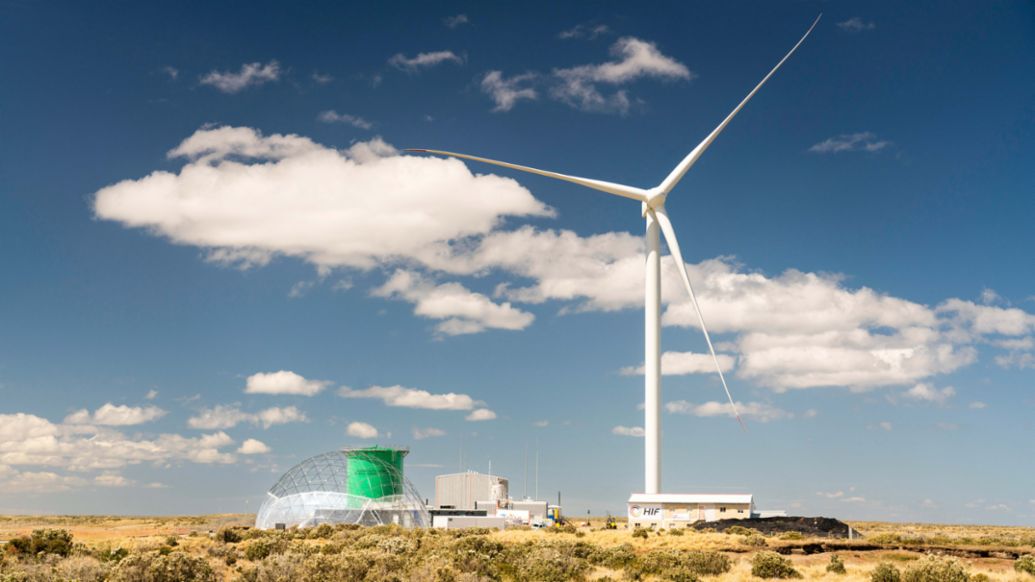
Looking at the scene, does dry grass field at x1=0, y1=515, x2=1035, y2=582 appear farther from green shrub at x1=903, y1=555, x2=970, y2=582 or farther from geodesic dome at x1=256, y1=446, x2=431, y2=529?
geodesic dome at x1=256, y1=446, x2=431, y2=529

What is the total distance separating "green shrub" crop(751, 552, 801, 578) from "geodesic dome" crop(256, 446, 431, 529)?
4937 cm

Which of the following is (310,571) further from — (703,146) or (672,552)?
(703,146)

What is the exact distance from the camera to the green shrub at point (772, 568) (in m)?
43.7

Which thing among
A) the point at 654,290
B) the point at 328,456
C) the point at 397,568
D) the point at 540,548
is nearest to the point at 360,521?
A: the point at 328,456

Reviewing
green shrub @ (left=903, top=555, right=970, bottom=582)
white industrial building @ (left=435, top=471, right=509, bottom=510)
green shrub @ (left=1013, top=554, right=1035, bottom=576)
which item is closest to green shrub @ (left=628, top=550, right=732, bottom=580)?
green shrub @ (left=903, top=555, right=970, bottom=582)

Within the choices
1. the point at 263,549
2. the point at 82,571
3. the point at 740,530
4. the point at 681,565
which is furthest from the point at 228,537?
the point at 740,530

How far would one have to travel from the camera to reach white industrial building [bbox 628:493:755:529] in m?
84.9

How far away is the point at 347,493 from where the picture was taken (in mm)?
90938

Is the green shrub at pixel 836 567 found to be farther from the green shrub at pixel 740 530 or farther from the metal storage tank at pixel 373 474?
the metal storage tank at pixel 373 474

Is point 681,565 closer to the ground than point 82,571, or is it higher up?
closer to the ground

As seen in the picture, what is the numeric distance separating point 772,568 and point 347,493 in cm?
5579

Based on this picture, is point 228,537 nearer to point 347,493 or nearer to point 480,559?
point 347,493

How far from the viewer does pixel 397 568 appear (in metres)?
Answer: 39.8

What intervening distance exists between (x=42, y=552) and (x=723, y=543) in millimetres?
41366
